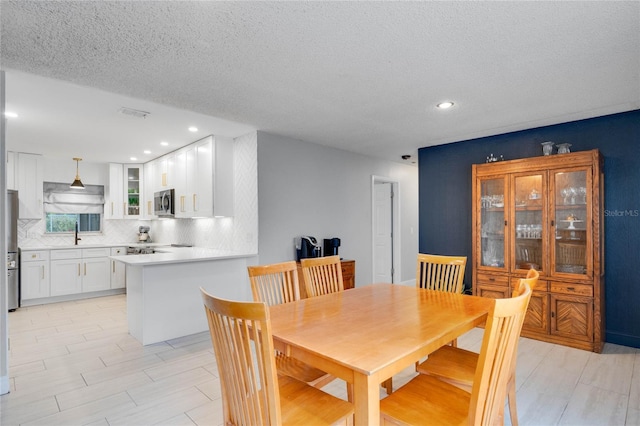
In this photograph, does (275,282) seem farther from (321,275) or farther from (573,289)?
(573,289)

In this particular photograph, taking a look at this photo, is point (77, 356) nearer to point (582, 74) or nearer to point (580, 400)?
point (580, 400)

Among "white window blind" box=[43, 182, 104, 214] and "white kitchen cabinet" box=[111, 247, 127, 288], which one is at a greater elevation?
"white window blind" box=[43, 182, 104, 214]

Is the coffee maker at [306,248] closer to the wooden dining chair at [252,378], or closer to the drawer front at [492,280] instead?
the drawer front at [492,280]

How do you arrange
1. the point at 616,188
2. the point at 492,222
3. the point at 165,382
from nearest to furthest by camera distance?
1. the point at 165,382
2. the point at 616,188
3. the point at 492,222

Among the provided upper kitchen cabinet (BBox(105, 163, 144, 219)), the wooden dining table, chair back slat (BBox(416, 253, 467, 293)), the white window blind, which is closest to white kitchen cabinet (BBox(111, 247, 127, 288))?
upper kitchen cabinet (BBox(105, 163, 144, 219))

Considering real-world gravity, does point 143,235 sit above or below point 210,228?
below

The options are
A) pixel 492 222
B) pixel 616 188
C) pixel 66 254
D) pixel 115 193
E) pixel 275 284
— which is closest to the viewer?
pixel 275 284

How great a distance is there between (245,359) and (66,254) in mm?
5721

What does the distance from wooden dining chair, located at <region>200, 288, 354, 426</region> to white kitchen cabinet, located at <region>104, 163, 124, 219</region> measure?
6081mm

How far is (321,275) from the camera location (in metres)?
2.69

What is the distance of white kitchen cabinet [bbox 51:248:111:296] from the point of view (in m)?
5.34

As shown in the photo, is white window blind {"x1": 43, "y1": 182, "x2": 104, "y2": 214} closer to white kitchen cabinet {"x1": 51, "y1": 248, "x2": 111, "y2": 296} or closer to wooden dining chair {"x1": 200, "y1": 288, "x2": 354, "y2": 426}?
white kitchen cabinet {"x1": 51, "y1": 248, "x2": 111, "y2": 296}

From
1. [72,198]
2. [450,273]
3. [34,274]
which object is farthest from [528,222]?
[72,198]

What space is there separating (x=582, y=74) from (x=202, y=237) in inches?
201
